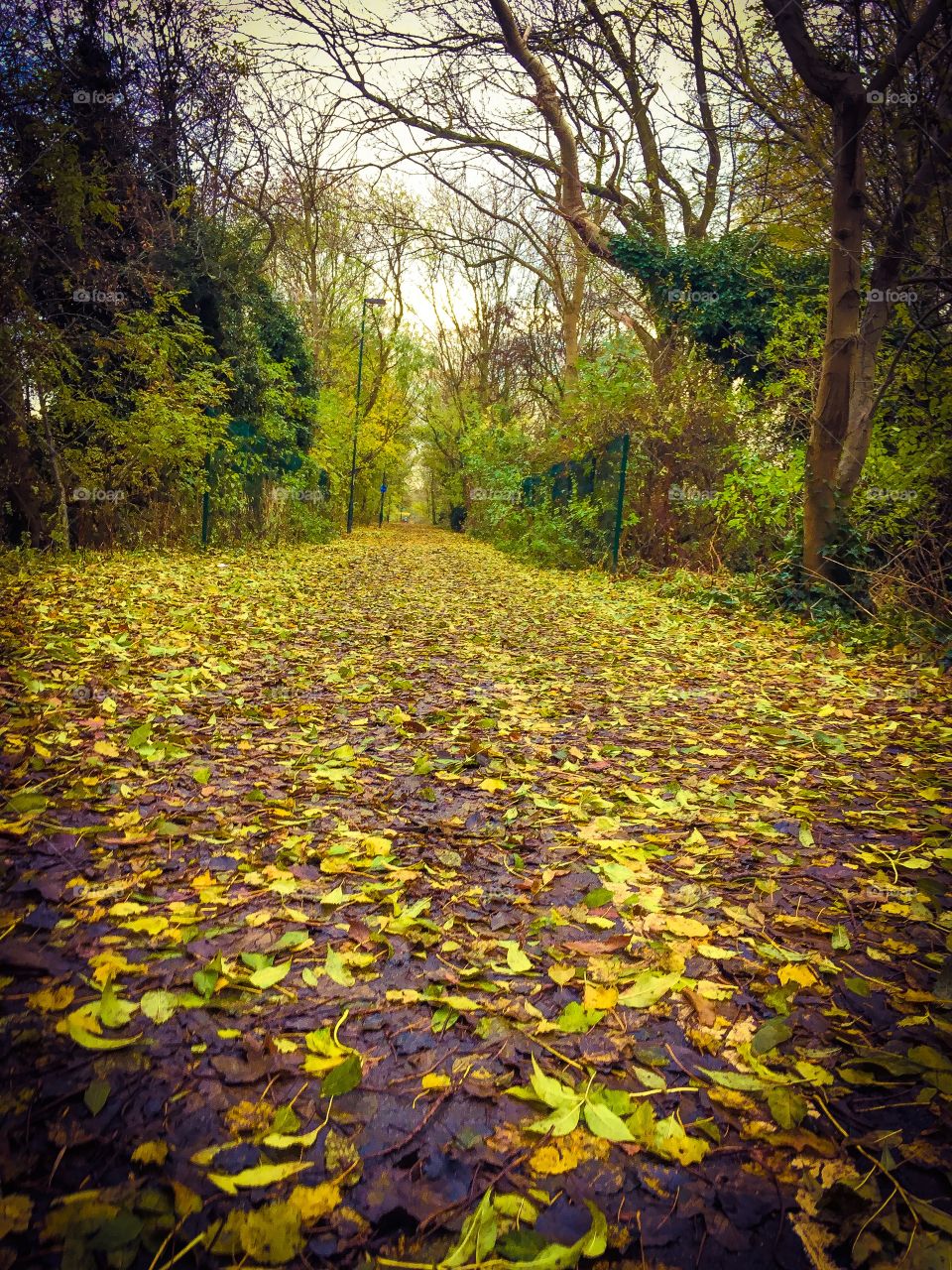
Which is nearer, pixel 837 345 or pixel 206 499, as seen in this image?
pixel 837 345

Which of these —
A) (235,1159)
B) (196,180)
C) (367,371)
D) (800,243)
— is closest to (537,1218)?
(235,1159)

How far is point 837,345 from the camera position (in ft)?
22.6

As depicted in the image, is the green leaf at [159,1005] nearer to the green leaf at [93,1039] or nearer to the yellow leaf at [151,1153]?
the green leaf at [93,1039]

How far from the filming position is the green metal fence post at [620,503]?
10430 mm

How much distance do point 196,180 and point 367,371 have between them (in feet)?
56.6

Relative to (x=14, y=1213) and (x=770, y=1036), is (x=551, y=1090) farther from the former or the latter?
(x=14, y=1213)
